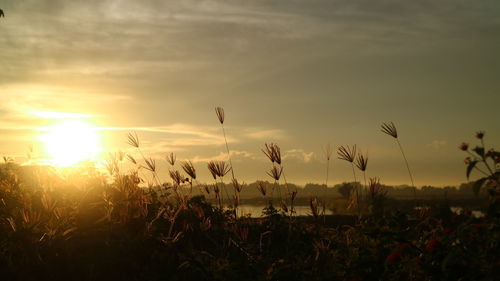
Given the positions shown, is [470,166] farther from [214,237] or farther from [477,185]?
[214,237]

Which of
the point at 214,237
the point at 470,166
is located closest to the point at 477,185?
the point at 470,166

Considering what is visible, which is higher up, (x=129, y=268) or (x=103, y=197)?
(x=103, y=197)

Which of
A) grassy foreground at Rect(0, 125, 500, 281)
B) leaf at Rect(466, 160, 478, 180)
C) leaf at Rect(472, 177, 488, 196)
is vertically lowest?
grassy foreground at Rect(0, 125, 500, 281)

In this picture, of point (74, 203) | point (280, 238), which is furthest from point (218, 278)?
point (280, 238)

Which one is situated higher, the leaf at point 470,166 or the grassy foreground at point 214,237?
the leaf at point 470,166

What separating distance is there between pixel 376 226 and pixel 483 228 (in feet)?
5.06

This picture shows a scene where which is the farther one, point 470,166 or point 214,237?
point 214,237

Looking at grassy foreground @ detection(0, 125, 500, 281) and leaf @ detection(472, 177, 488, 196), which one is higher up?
leaf @ detection(472, 177, 488, 196)

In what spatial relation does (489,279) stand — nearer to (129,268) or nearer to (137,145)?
(129,268)

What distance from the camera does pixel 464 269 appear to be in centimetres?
364

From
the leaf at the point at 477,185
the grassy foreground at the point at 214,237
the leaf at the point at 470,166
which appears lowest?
the grassy foreground at the point at 214,237

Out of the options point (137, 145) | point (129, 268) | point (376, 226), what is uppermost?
point (137, 145)

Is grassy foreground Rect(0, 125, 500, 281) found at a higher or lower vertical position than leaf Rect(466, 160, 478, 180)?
lower

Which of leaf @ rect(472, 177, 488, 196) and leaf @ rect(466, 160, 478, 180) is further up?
leaf @ rect(466, 160, 478, 180)
